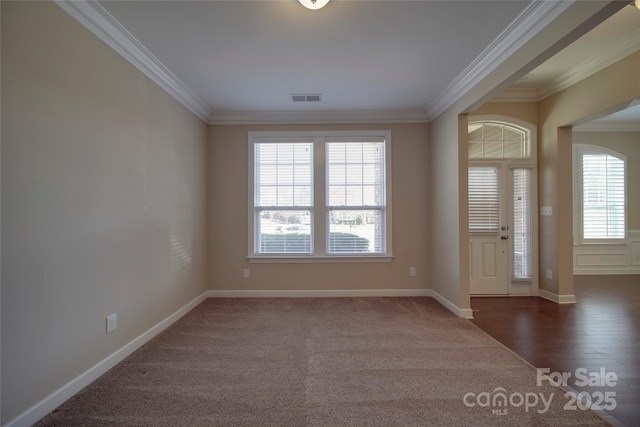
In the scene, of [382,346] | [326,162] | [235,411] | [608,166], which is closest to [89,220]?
[235,411]

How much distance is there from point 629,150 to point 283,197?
6.76m

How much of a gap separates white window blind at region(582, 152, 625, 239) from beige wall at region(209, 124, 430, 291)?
391 cm

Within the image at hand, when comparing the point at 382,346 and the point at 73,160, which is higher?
the point at 73,160

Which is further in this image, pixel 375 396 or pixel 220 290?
pixel 220 290

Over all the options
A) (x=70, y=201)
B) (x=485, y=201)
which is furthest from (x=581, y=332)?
(x=70, y=201)

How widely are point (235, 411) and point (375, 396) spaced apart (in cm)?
93

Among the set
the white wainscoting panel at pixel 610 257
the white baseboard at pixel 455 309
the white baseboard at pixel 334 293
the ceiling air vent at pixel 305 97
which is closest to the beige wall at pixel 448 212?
the white baseboard at pixel 455 309

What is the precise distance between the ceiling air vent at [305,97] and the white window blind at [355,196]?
0.77 metres

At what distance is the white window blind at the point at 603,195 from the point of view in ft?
18.2

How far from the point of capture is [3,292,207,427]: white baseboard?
5.45 feet

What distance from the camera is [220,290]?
14.0ft

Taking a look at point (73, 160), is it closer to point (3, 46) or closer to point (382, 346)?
point (3, 46)

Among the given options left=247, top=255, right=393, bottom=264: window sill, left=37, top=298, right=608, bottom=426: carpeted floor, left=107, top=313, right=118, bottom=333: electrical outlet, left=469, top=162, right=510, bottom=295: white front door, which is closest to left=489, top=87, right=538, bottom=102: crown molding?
left=469, top=162, right=510, bottom=295: white front door

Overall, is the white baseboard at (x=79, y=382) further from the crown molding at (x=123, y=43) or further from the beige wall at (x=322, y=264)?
the crown molding at (x=123, y=43)
